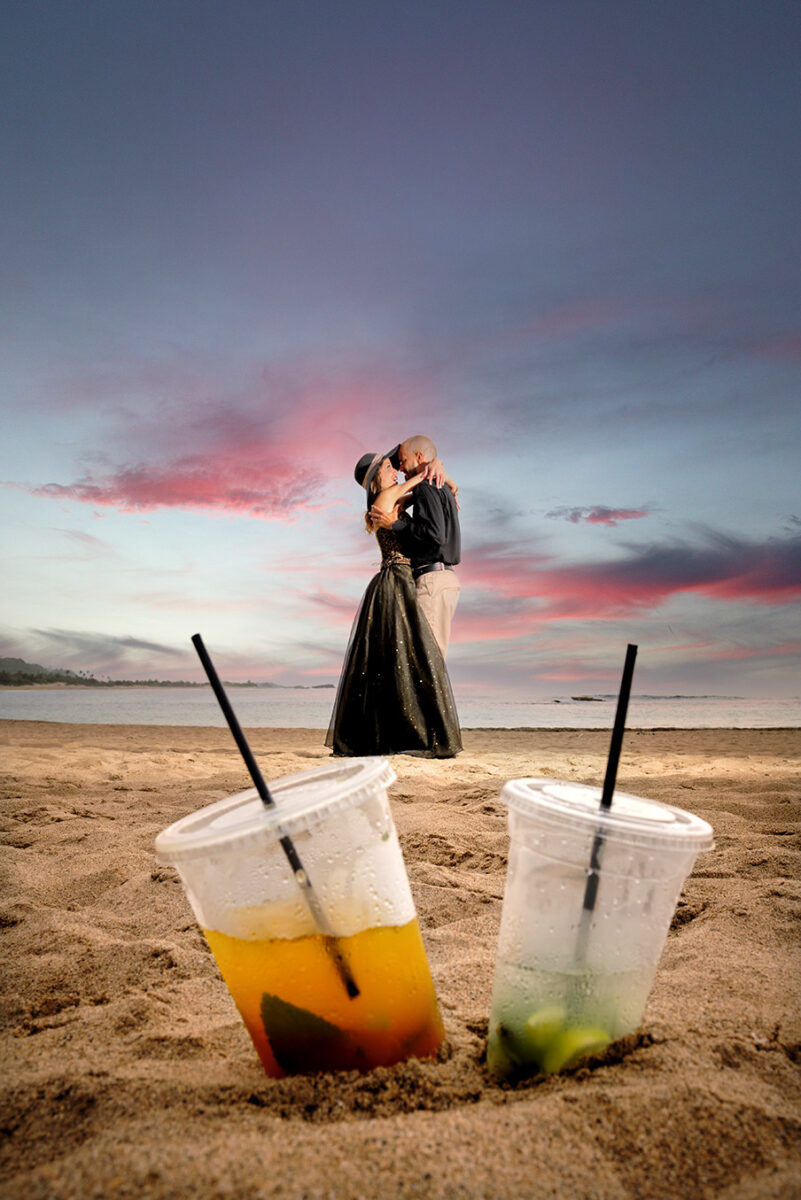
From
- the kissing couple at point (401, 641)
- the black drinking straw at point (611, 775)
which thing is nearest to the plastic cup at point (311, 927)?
the black drinking straw at point (611, 775)

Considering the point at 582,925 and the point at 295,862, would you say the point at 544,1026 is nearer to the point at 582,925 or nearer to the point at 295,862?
the point at 582,925

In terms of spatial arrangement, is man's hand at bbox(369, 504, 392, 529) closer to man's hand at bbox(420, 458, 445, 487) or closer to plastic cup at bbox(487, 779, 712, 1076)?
man's hand at bbox(420, 458, 445, 487)

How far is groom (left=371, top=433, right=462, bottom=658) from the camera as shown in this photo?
5695mm

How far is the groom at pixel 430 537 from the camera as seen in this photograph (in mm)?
5695

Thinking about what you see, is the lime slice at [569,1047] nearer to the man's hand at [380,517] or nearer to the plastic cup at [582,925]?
the plastic cup at [582,925]

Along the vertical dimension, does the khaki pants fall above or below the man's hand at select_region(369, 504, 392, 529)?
below

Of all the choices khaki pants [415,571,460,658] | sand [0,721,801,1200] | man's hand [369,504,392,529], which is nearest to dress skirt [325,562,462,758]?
khaki pants [415,571,460,658]

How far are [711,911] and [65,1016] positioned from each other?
1.82 metres

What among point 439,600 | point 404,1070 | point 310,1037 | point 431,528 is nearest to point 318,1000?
point 310,1037

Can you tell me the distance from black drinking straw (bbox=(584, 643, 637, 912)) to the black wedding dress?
4.33m

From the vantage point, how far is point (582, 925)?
43.4 inches

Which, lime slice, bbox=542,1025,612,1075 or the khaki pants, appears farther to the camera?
the khaki pants

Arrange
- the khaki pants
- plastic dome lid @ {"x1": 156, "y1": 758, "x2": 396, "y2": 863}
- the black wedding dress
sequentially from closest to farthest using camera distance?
plastic dome lid @ {"x1": 156, "y1": 758, "x2": 396, "y2": 863} → the black wedding dress → the khaki pants

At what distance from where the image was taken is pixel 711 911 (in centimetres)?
204
